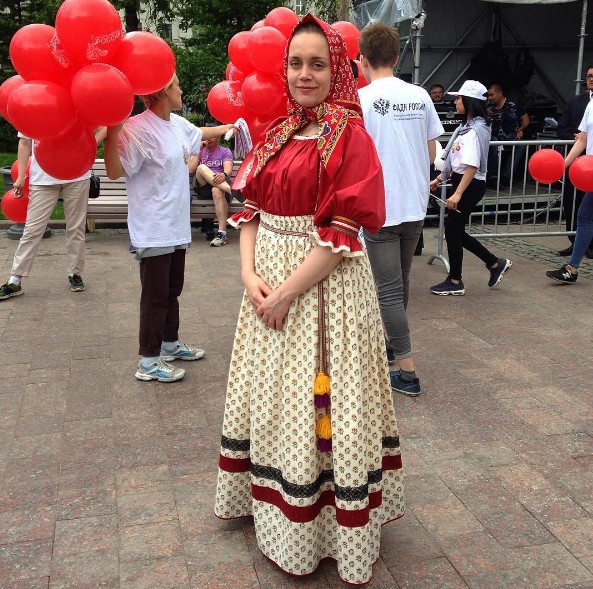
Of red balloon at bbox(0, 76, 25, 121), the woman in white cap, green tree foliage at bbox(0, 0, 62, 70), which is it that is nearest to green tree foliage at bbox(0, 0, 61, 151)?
→ green tree foliage at bbox(0, 0, 62, 70)

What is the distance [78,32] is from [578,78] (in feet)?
29.5

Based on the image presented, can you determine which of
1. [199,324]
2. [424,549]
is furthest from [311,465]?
[199,324]

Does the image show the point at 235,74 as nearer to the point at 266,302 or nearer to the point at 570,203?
the point at 266,302

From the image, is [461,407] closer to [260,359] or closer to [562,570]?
[562,570]

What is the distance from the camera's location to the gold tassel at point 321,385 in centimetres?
266

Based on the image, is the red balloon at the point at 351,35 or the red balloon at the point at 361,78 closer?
the red balloon at the point at 361,78

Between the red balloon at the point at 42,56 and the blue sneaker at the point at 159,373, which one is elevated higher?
the red balloon at the point at 42,56

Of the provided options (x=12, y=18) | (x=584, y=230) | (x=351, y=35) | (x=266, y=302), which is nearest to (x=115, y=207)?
(x=351, y=35)

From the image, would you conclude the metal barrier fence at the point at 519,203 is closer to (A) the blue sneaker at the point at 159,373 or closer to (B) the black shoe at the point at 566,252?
(B) the black shoe at the point at 566,252

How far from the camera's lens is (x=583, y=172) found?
6613mm

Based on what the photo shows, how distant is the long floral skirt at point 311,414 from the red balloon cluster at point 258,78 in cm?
165

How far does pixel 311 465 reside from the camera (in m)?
2.71

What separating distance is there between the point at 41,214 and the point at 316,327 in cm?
485

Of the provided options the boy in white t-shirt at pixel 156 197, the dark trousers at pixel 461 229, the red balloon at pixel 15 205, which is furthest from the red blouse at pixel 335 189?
the red balloon at pixel 15 205
